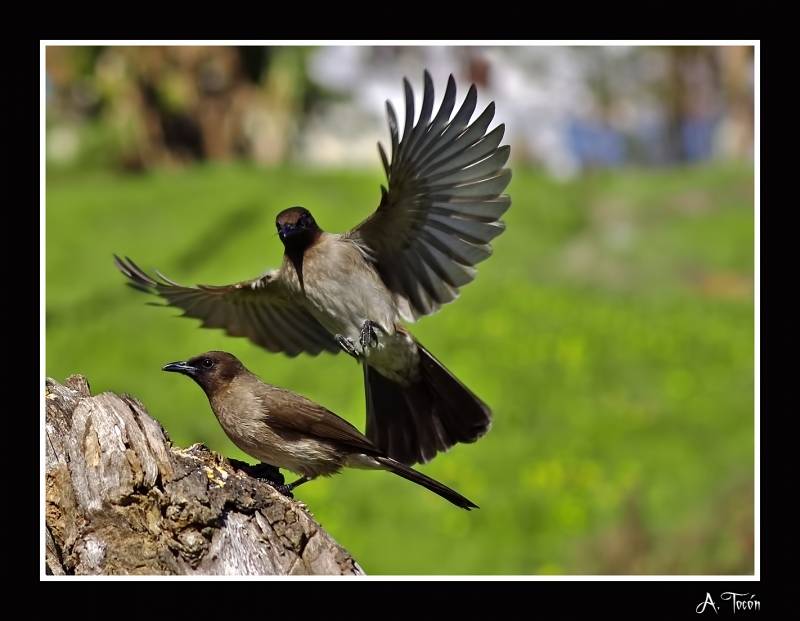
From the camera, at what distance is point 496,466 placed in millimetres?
12828

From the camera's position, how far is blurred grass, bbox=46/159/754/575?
467 inches

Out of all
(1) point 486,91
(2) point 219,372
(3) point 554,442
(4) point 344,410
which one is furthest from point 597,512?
(1) point 486,91

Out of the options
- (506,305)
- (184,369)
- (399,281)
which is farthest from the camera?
(506,305)

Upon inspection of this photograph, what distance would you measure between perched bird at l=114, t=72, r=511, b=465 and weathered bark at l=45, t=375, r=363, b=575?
162cm

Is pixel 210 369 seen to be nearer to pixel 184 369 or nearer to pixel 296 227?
pixel 184 369

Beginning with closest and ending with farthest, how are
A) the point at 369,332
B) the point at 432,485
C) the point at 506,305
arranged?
the point at 432,485 < the point at 369,332 < the point at 506,305

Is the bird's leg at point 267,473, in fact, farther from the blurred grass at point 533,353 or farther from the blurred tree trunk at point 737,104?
the blurred tree trunk at point 737,104

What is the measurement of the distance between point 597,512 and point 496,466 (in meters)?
1.38

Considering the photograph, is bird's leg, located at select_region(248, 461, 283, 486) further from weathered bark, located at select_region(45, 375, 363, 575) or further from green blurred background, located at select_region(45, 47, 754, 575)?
green blurred background, located at select_region(45, 47, 754, 575)

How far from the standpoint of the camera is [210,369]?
265 inches

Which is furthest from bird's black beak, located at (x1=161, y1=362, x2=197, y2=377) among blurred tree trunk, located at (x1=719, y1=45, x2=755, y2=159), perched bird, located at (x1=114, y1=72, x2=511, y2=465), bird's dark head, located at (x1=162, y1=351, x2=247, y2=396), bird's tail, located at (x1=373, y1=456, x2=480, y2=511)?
blurred tree trunk, located at (x1=719, y1=45, x2=755, y2=159)

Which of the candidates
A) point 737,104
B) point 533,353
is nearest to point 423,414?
point 533,353

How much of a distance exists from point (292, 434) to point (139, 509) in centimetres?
113

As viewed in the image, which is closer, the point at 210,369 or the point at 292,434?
the point at 292,434
